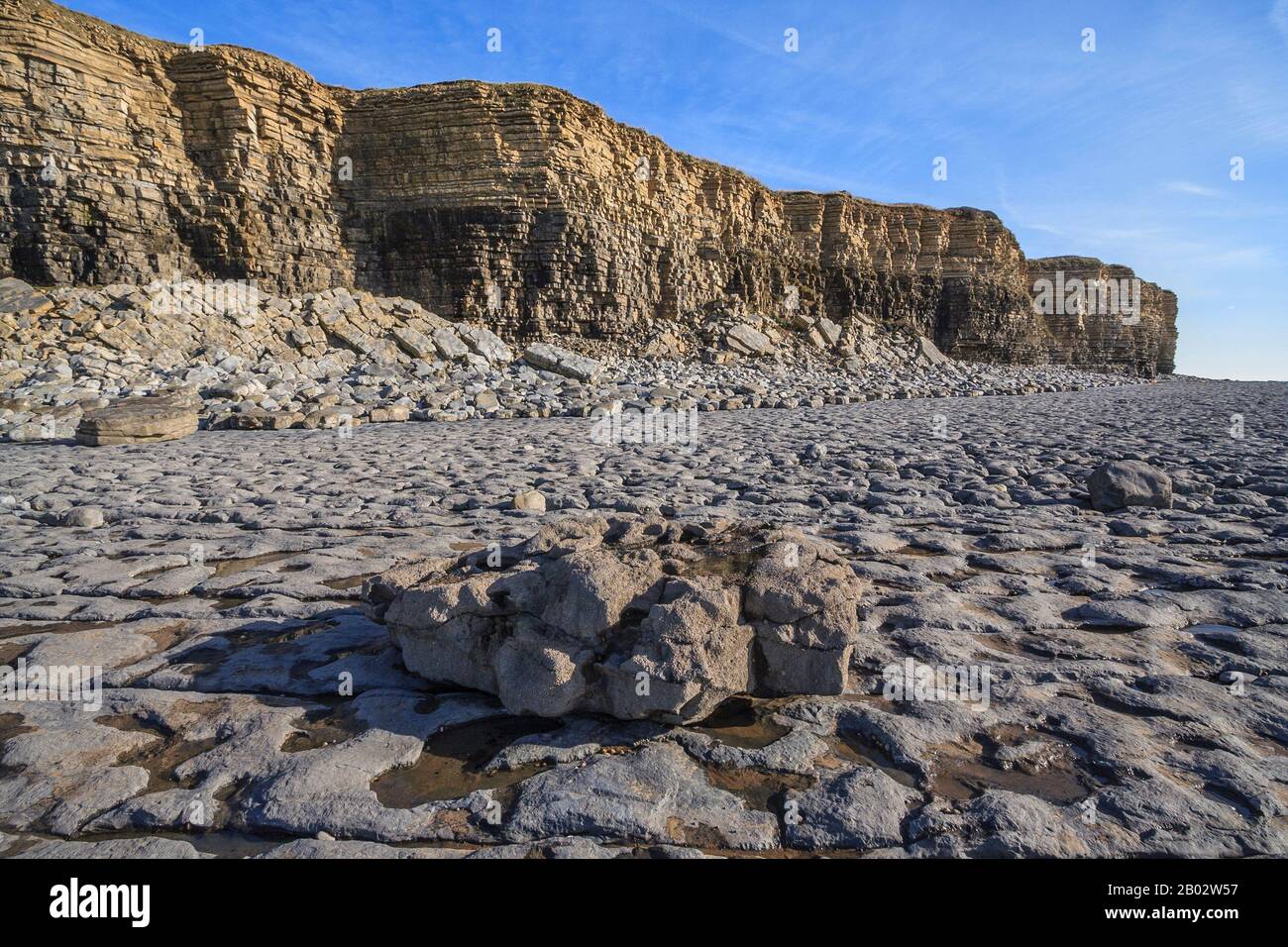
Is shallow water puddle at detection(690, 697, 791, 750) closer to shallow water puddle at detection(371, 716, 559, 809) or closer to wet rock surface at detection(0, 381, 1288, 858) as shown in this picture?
wet rock surface at detection(0, 381, 1288, 858)

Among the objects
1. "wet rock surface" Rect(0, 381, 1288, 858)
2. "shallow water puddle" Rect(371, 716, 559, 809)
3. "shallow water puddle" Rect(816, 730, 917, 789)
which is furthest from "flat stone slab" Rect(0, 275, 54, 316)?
"shallow water puddle" Rect(816, 730, 917, 789)

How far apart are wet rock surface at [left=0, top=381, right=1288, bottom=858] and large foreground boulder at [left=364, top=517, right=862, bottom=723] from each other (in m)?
0.02

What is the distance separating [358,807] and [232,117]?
2167cm

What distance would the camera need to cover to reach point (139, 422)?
8539 mm

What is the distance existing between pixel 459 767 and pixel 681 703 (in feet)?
2.16

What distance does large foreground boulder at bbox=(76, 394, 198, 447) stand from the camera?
27.0 ft

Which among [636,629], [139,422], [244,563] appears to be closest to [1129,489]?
[636,629]

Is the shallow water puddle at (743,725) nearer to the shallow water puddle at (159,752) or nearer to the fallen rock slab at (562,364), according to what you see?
the shallow water puddle at (159,752)

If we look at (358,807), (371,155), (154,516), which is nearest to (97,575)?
(154,516)

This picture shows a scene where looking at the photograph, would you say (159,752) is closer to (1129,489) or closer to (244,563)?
(244,563)

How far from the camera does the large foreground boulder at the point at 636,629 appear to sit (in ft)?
6.52

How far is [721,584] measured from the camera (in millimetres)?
2176

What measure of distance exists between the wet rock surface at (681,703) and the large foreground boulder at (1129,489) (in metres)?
0.08
